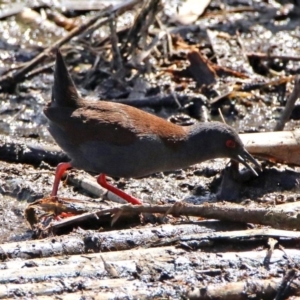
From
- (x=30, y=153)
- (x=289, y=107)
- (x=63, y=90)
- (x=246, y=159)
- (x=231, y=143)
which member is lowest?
(x=30, y=153)

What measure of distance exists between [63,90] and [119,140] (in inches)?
→ 29.1

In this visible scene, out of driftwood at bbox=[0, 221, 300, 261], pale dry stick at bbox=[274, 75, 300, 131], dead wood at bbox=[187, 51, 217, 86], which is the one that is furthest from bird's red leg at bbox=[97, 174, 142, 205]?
dead wood at bbox=[187, 51, 217, 86]

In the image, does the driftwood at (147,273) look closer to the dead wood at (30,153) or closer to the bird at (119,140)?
the bird at (119,140)

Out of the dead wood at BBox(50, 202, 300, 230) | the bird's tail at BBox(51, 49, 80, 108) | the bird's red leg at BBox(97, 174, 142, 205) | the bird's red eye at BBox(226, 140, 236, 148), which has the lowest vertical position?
the bird's red leg at BBox(97, 174, 142, 205)

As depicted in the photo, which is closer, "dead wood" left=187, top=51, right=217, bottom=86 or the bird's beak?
the bird's beak

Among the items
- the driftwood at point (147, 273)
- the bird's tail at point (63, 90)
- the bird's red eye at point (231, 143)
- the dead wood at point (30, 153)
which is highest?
the bird's tail at point (63, 90)

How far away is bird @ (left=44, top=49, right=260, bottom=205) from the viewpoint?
7.11 meters

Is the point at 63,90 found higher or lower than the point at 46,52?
higher

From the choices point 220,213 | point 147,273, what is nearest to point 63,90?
point 220,213

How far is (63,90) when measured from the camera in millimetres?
7336

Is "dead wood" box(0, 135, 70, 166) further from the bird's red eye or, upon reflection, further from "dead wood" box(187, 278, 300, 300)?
"dead wood" box(187, 278, 300, 300)

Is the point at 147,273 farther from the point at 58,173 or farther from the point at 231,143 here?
the point at 231,143

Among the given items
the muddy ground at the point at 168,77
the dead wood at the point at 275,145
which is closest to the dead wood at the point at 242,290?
the muddy ground at the point at 168,77

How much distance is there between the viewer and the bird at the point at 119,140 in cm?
711
